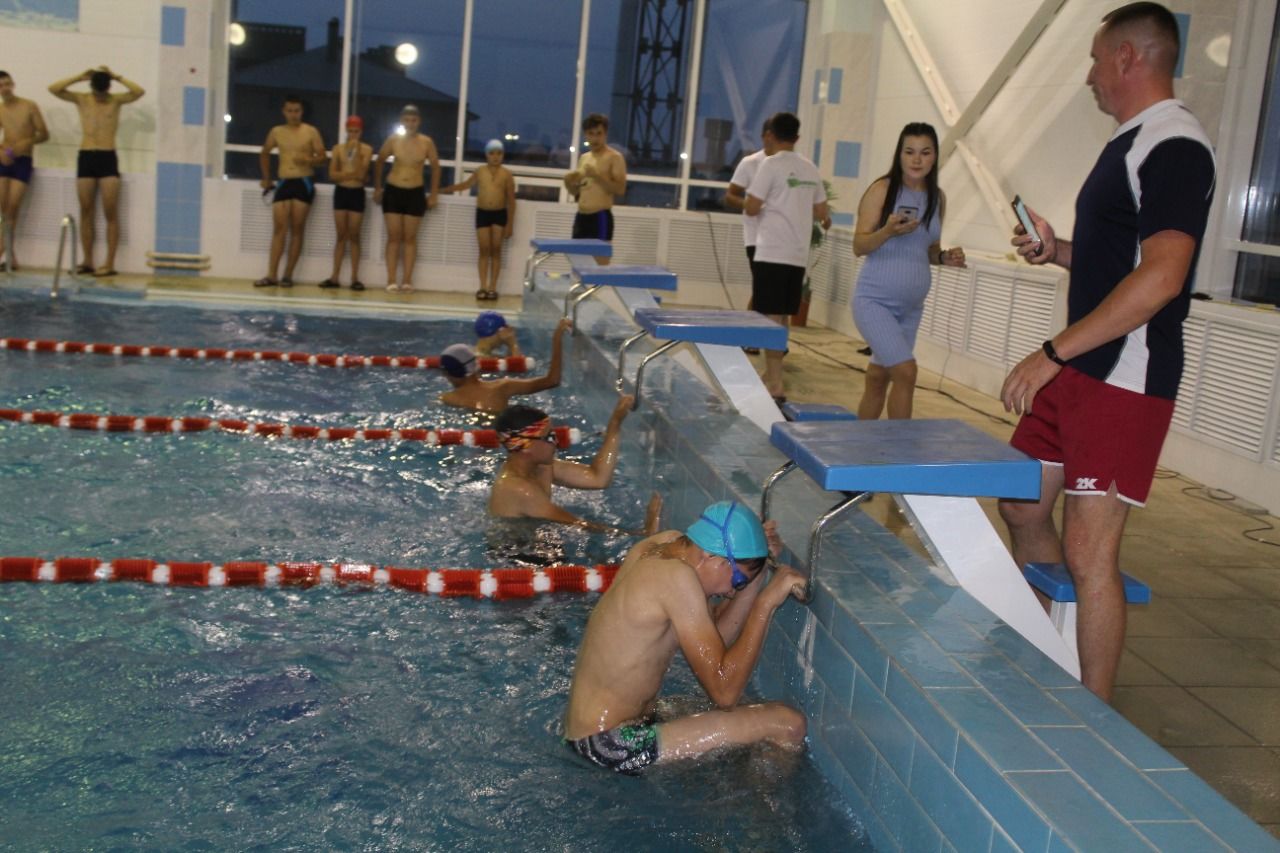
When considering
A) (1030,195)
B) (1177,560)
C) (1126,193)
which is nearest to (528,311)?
(1030,195)

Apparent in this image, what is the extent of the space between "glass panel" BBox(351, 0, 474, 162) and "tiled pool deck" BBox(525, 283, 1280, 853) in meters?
11.7

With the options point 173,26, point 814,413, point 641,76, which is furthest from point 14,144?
point 814,413

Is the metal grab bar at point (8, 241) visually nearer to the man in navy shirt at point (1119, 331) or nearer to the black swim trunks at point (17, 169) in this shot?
the black swim trunks at point (17, 169)

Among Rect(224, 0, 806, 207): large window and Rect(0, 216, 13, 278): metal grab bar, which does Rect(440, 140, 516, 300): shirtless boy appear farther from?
Rect(0, 216, 13, 278): metal grab bar

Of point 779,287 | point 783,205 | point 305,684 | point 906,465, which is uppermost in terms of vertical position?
point 783,205

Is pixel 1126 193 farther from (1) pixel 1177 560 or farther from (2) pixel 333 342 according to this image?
(2) pixel 333 342

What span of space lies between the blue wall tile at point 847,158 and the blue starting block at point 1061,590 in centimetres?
1091

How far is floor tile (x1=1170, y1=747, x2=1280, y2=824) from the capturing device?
3287 millimetres

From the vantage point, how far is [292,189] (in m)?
13.6

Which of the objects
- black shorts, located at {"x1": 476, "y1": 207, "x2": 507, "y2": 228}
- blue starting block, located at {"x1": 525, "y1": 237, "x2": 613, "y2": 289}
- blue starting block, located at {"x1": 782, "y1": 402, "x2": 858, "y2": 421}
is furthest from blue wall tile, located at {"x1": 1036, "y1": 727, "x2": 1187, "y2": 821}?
black shorts, located at {"x1": 476, "y1": 207, "x2": 507, "y2": 228}

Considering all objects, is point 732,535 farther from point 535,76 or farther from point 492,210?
point 535,76

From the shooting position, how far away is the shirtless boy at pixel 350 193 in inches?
534

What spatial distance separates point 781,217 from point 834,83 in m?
6.38

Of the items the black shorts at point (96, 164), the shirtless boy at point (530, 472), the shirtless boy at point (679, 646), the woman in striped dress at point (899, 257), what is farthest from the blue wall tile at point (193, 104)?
the shirtless boy at point (679, 646)
